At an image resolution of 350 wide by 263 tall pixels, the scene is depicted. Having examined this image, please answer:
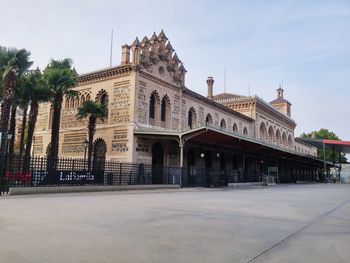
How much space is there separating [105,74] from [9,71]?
9.04 m

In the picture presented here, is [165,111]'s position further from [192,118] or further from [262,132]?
[262,132]

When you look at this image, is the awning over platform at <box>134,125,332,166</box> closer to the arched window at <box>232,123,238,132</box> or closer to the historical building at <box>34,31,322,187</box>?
the historical building at <box>34,31,322,187</box>

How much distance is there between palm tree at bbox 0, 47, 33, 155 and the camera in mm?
17266

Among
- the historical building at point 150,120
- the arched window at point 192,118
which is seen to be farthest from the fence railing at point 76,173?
the arched window at point 192,118

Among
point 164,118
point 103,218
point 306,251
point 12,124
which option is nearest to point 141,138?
point 164,118

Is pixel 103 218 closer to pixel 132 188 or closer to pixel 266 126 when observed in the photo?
pixel 132 188

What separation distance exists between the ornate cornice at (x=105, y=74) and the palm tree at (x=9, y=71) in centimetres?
726

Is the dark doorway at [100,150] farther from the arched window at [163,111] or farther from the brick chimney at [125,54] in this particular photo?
the brick chimney at [125,54]

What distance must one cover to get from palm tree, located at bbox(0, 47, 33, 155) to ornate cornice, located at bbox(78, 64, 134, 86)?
726 centimetres

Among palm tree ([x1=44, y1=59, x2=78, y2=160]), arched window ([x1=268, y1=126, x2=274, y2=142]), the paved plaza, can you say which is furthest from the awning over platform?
the paved plaza

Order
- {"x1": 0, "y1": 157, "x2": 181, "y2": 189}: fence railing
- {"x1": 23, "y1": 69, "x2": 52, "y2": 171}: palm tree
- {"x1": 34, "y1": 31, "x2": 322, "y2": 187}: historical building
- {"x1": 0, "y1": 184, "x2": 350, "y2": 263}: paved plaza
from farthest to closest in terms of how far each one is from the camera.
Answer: {"x1": 34, "y1": 31, "x2": 322, "y2": 187}: historical building → {"x1": 23, "y1": 69, "x2": 52, "y2": 171}: palm tree → {"x1": 0, "y1": 157, "x2": 181, "y2": 189}: fence railing → {"x1": 0, "y1": 184, "x2": 350, "y2": 263}: paved plaza

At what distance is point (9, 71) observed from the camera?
17.7m

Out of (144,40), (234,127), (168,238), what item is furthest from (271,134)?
(168,238)

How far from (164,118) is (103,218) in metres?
20.8
